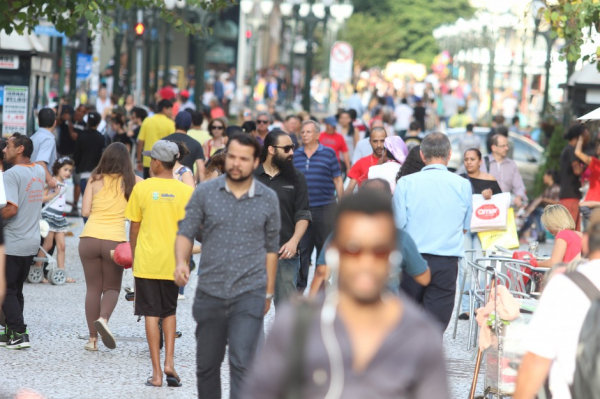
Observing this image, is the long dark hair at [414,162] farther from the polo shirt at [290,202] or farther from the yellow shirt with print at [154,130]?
the yellow shirt with print at [154,130]

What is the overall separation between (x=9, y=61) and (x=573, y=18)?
9.54m

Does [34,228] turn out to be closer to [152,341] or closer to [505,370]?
[152,341]

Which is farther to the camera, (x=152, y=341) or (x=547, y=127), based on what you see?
(x=547, y=127)

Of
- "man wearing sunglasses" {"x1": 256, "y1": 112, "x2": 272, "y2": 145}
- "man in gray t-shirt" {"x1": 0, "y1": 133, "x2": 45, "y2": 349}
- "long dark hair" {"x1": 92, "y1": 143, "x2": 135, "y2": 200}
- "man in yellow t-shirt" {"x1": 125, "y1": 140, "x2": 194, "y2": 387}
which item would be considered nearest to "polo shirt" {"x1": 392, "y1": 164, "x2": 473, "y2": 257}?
"man in yellow t-shirt" {"x1": 125, "y1": 140, "x2": 194, "y2": 387}

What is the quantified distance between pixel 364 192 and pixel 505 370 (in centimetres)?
396

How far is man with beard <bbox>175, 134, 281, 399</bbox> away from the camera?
6211mm

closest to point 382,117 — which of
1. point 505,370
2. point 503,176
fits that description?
point 503,176

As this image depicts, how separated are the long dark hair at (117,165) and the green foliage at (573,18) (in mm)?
4598

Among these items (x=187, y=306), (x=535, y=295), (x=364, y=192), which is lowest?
(x=187, y=306)

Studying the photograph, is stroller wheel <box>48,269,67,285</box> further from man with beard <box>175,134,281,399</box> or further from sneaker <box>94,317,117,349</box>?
man with beard <box>175,134,281,399</box>

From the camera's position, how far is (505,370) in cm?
682

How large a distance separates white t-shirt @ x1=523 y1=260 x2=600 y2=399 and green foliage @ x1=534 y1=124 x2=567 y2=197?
47.5ft

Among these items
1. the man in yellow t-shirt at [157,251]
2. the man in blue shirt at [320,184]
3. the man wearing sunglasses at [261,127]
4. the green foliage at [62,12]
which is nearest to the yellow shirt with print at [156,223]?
the man in yellow t-shirt at [157,251]

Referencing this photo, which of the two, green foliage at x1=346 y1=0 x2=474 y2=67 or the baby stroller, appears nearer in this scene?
the baby stroller
